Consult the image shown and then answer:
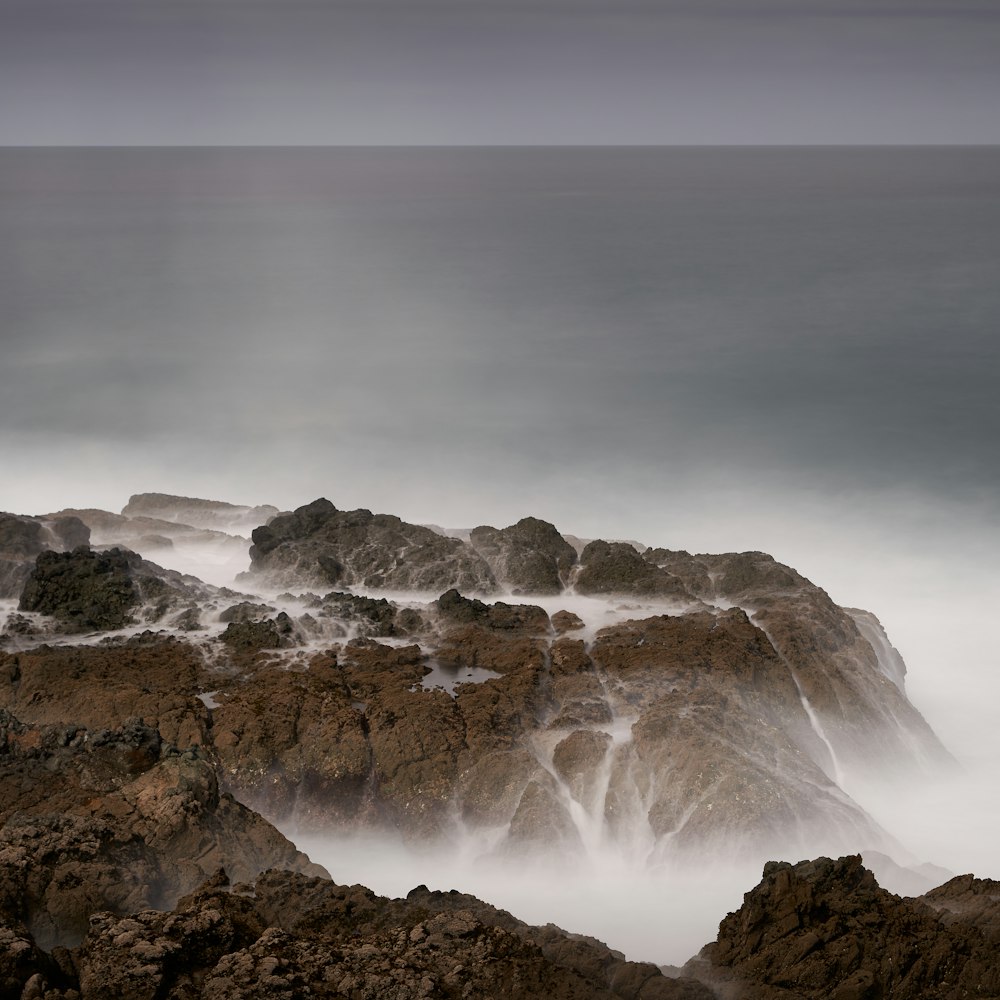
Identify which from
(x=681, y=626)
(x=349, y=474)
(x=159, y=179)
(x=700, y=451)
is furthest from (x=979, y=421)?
(x=159, y=179)

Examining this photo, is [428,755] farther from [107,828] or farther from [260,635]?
[107,828]

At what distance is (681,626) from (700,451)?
55.1 ft

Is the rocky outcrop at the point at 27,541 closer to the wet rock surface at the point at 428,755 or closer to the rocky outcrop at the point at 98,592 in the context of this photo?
the wet rock surface at the point at 428,755

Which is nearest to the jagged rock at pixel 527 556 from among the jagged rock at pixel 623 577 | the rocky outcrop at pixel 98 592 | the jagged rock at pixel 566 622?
the jagged rock at pixel 623 577

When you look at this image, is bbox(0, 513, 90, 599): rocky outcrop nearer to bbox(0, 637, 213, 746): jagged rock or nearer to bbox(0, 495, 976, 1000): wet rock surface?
bbox(0, 495, 976, 1000): wet rock surface

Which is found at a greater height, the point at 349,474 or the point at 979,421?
the point at 979,421

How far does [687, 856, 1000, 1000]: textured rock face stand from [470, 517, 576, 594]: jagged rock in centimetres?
719

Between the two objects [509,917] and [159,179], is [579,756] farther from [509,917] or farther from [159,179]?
[159,179]

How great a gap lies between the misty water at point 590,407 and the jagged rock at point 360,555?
1008mm

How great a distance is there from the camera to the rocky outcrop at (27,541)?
16.0m

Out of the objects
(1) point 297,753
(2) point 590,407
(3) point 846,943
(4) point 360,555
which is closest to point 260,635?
(1) point 297,753

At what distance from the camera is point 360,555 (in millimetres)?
17000

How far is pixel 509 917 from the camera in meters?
9.71

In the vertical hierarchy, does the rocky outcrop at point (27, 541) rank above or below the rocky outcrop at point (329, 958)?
above
